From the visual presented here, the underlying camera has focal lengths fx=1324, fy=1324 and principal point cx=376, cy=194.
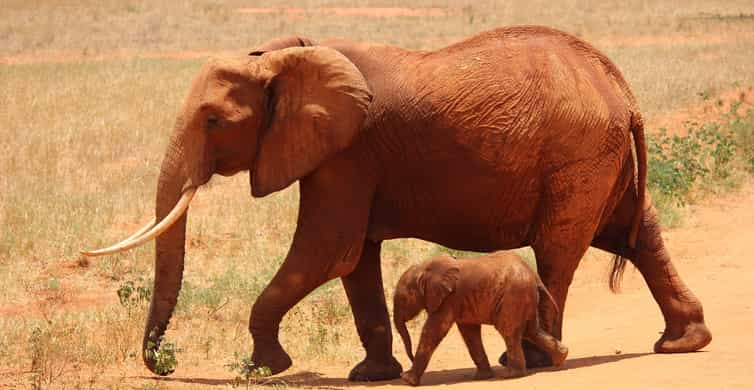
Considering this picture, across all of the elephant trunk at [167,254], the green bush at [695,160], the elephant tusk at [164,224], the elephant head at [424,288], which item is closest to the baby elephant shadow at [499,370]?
the elephant head at [424,288]

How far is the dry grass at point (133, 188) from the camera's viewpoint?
10086mm

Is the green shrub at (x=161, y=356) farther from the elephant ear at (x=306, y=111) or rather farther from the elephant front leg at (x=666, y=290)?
the elephant front leg at (x=666, y=290)

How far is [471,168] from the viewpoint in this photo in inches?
340

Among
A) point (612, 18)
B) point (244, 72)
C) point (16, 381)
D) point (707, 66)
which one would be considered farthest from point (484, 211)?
point (612, 18)

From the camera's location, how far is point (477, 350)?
27.5 ft

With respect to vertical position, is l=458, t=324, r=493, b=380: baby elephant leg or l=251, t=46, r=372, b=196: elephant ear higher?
l=251, t=46, r=372, b=196: elephant ear

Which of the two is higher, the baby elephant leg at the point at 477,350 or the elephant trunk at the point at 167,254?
the elephant trunk at the point at 167,254

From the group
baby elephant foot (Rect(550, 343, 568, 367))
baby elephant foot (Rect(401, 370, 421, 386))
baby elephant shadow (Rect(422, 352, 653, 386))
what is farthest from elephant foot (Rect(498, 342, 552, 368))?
baby elephant foot (Rect(401, 370, 421, 386))

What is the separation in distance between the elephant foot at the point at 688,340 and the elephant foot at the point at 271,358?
2731 millimetres

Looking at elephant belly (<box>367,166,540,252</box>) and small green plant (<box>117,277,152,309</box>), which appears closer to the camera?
elephant belly (<box>367,166,540,252</box>)

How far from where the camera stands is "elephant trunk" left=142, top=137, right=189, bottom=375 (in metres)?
8.32

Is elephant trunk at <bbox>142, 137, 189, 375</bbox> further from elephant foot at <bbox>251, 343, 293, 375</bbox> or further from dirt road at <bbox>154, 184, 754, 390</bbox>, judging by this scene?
elephant foot at <bbox>251, 343, 293, 375</bbox>

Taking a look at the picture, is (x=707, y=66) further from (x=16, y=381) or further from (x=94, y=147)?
(x=16, y=381)

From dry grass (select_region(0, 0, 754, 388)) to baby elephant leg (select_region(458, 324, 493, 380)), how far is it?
170 cm
